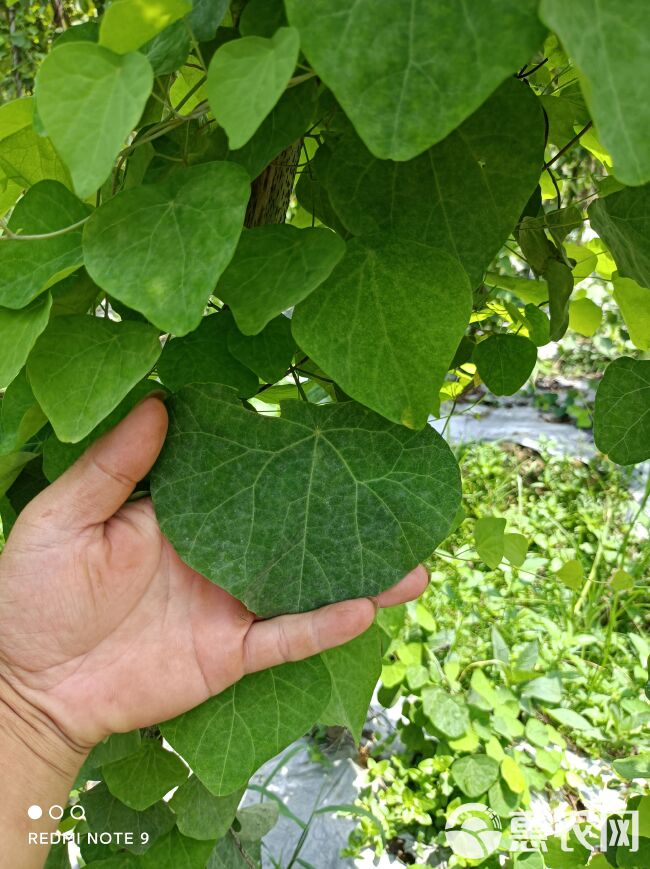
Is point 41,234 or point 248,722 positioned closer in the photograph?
point 41,234

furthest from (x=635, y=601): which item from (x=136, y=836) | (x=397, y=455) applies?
(x=397, y=455)

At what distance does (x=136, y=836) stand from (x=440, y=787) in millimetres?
1078

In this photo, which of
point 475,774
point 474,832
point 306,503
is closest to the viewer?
point 306,503

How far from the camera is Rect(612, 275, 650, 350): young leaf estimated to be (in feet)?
2.30

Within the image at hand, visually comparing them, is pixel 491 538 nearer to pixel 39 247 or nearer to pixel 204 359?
pixel 204 359

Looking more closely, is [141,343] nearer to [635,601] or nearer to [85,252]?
[85,252]

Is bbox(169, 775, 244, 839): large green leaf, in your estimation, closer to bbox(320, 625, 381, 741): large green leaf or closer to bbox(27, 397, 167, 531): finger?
bbox(320, 625, 381, 741): large green leaf

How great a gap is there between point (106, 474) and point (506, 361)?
0.40 metres

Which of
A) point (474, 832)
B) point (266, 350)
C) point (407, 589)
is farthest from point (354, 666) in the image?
point (474, 832)

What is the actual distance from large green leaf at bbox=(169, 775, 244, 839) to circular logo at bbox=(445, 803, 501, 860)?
0.88m

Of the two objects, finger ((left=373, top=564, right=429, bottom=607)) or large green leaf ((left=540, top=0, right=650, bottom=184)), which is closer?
large green leaf ((left=540, top=0, right=650, bottom=184))

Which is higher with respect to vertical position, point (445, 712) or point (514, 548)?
point (514, 548)

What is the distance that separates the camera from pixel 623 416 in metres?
0.64

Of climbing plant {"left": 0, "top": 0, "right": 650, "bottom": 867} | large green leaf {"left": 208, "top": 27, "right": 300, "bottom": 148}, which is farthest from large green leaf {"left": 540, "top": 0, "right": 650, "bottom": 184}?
large green leaf {"left": 208, "top": 27, "right": 300, "bottom": 148}
